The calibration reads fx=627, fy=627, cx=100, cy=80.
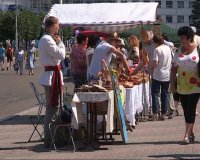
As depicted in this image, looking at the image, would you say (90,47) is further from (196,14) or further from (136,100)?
(196,14)

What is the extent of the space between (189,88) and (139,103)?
3091mm

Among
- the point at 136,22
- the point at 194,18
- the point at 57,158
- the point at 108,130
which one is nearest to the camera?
the point at 57,158

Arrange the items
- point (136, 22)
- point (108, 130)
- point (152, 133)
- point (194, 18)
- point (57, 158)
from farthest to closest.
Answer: point (194, 18)
point (136, 22)
point (152, 133)
point (108, 130)
point (57, 158)

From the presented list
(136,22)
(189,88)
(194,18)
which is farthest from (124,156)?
(194,18)

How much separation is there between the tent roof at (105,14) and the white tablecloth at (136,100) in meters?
1.58

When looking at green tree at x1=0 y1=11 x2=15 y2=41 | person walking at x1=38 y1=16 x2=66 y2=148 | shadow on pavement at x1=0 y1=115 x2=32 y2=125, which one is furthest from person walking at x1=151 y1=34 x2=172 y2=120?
green tree at x1=0 y1=11 x2=15 y2=41

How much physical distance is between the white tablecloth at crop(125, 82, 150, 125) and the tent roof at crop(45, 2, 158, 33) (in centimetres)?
158

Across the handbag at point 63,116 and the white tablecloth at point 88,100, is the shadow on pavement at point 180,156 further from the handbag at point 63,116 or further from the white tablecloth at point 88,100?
the handbag at point 63,116

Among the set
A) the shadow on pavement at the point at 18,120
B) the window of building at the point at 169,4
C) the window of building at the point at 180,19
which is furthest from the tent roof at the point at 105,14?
the window of building at the point at 180,19

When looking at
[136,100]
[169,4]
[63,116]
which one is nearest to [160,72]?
[136,100]

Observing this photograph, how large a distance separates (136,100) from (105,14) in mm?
2796

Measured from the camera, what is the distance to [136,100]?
13.2 metres

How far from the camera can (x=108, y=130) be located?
10.7m

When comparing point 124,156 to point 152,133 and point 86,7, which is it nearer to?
point 152,133
